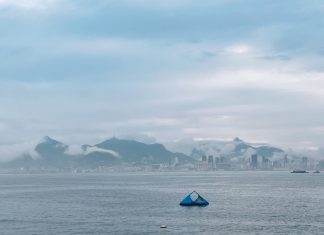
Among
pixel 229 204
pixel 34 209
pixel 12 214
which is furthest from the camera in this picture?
pixel 229 204

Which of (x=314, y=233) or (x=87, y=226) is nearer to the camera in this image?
(x=314, y=233)

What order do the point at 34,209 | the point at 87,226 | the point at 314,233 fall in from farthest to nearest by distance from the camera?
the point at 34,209, the point at 87,226, the point at 314,233

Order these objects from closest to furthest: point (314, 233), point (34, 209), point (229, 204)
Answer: point (314, 233) → point (34, 209) → point (229, 204)

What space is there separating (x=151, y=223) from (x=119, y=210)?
118 ft

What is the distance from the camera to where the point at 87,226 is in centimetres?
13550

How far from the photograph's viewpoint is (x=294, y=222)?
461 ft

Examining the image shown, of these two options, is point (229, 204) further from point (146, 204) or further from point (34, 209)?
point (34, 209)

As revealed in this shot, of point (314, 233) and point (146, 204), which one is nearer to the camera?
point (314, 233)

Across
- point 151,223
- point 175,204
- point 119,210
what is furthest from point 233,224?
point 175,204

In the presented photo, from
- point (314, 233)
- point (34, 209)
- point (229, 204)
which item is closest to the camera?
point (314, 233)

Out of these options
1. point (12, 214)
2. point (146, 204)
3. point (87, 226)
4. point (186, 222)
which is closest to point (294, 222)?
point (186, 222)

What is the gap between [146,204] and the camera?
196500 millimetres

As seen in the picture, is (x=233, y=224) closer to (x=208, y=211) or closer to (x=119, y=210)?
(x=208, y=211)

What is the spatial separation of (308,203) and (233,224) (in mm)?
69970
